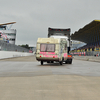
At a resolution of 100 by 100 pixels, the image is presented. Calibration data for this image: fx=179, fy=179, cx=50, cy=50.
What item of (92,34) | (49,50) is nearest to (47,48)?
(49,50)

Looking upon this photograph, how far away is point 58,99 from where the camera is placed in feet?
15.6

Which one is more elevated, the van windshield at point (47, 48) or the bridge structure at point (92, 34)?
the bridge structure at point (92, 34)

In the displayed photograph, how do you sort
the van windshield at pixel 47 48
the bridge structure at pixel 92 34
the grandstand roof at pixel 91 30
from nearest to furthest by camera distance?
1. the van windshield at pixel 47 48
2. the bridge structure at pixel 92 34
3. the grandstand roof at pixel 91 30

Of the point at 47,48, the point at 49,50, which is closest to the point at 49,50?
the point at 49,50

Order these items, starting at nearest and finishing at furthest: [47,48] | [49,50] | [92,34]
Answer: [49,50]
[47,48]
[92,34]

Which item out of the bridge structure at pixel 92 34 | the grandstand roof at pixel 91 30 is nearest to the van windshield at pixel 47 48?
the bridge structure at pixel 92 34

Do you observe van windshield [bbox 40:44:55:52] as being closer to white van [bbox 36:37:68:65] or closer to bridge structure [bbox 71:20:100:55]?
white van [bbox 36:37:68:65]

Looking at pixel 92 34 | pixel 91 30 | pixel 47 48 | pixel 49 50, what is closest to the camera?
pixel 49 50

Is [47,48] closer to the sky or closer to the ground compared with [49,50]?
closer to the sky

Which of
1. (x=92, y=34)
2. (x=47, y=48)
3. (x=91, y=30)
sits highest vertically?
(x=91, y=30)

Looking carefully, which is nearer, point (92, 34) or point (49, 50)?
point (49, 50)

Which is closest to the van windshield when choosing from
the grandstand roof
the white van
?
the white van

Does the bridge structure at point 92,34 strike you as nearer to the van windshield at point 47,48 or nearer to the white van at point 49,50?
the white van at point 49,50

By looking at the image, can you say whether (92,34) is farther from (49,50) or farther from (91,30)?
(49,50)
